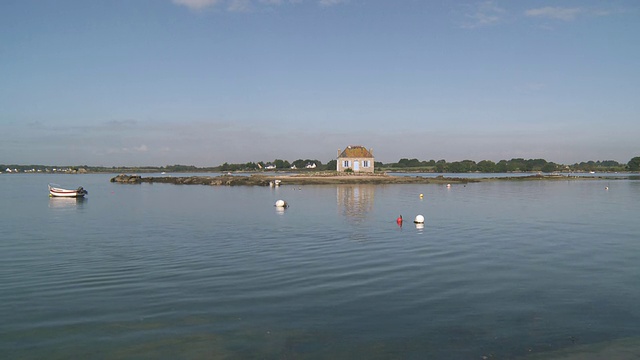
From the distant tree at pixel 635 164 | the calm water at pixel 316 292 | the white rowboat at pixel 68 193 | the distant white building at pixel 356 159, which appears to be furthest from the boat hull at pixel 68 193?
the distant tree at pixel 635 164

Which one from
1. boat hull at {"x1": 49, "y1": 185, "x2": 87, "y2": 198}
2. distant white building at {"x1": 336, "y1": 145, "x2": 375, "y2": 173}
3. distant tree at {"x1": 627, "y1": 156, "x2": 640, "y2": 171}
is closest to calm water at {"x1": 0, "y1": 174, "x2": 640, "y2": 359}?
boat hull at {"x1": 49, "y1": 185, "x2": 87, "y2": 198}

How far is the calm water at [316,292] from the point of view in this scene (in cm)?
999

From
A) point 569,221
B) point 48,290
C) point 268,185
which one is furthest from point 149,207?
point 268,185

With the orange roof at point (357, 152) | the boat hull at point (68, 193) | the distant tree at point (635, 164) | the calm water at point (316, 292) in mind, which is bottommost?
the calm water at point (316, 292)

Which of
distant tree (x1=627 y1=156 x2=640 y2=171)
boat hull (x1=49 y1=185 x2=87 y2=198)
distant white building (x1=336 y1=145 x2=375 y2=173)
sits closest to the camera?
boat hull (x1=49 y1=185 x2=87 y2=198)

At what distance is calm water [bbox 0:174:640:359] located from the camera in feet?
32.8

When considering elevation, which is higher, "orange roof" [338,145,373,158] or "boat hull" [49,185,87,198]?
"orange roof" [338,145,373,158]

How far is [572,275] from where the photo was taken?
1634 cm

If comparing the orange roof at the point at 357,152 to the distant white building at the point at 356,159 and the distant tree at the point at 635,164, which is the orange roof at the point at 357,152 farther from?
the distant tree at the point at 635,164

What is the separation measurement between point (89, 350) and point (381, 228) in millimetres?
21139

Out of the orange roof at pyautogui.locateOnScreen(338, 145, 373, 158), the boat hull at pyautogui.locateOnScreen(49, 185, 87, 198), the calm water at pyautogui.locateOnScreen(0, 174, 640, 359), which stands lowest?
the calm water at pyautogui.locateOnScreen(0, 174, 640, 359)

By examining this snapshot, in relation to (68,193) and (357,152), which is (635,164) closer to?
(357,152)

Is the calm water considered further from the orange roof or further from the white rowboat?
the orange roof

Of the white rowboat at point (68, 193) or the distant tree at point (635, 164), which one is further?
the distant tree at point (635, 164)
